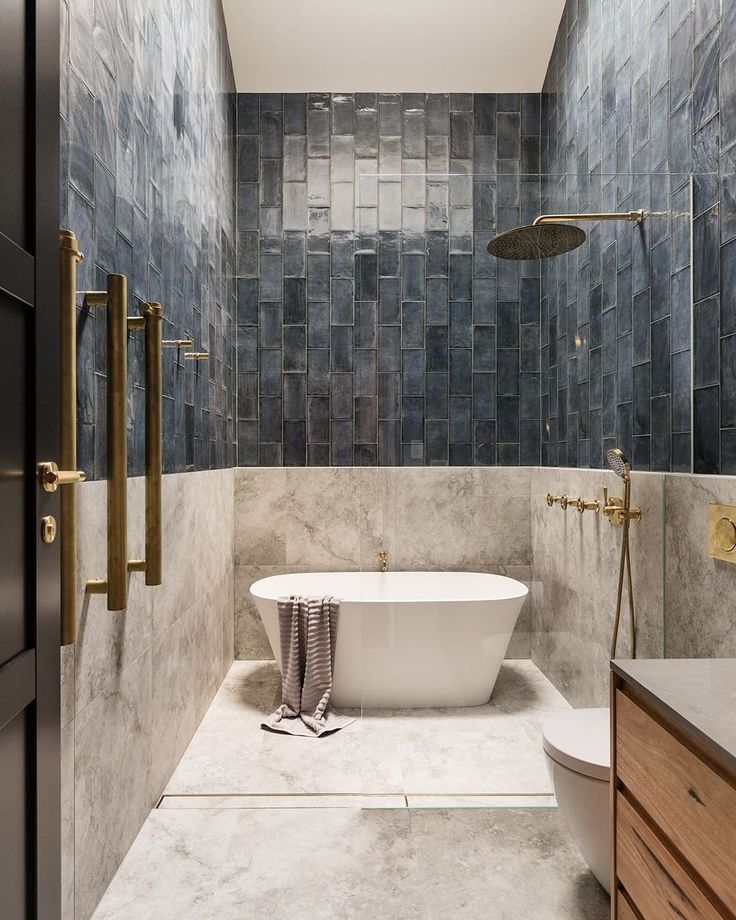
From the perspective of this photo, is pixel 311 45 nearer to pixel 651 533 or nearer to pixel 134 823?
pixel 651 533

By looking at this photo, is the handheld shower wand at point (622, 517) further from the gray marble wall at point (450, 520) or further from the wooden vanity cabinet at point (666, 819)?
the wooden vanity cabinet at point (666, 819)

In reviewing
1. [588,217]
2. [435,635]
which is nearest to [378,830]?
[435,635]

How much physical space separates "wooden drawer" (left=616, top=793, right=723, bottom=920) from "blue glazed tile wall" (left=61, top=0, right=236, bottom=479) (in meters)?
1.43

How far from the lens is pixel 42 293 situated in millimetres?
1106

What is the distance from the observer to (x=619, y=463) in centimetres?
229

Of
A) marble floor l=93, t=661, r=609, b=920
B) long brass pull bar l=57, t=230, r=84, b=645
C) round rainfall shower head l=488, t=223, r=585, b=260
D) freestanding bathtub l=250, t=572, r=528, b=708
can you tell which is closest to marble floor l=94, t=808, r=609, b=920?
marble floor l=93, t=661, r=609, b=920

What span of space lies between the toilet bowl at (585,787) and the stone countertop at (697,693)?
1.83 feet

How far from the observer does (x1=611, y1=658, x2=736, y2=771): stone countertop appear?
3.10 feet

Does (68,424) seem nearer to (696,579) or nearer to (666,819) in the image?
(666,819)

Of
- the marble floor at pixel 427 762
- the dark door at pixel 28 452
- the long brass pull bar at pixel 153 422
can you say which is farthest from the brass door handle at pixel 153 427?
the marble floor at pixel 427 762

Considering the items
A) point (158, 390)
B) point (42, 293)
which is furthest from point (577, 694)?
point (42, 293)

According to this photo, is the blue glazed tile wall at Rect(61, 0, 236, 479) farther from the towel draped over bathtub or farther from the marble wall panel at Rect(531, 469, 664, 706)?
the marble wall panel at Rect(531, 469, 664, 706)

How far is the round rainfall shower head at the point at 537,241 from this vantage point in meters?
2.31

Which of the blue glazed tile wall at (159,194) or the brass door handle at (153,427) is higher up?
the blue glazed tile wall at (159,194)
